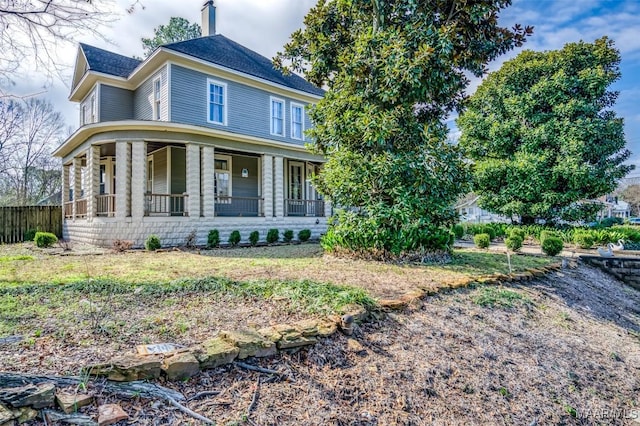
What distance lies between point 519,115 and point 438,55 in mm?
12064

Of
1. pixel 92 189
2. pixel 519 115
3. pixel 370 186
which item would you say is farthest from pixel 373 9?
pixel 519 115

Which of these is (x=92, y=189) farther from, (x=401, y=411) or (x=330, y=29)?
(x=401, y=411)

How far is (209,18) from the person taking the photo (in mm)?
16234

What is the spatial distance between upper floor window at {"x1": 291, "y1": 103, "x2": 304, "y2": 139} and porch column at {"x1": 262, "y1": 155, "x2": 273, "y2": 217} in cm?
324

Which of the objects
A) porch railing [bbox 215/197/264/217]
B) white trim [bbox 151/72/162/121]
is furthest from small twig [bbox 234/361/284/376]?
white trim [bbox 151/72/162/121]

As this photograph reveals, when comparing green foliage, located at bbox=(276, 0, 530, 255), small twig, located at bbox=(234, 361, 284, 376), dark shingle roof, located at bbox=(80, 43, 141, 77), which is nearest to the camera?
small twig, located at bbox=(234, 361, 284, 376)

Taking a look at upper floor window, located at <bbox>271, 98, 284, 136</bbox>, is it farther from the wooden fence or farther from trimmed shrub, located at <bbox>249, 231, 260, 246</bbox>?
the wooden fence

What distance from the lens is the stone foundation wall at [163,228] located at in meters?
10.5

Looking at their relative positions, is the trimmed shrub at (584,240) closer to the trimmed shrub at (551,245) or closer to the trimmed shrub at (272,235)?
the trimmed shrub at (551,245)

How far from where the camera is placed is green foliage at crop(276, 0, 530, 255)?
6.70 m

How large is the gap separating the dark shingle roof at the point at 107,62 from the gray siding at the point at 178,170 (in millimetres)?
4430

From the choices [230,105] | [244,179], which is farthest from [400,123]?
[244,179]

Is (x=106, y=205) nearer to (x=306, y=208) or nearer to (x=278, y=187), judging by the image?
(x=278, y=187)

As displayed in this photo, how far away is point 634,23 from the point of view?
9.06m
